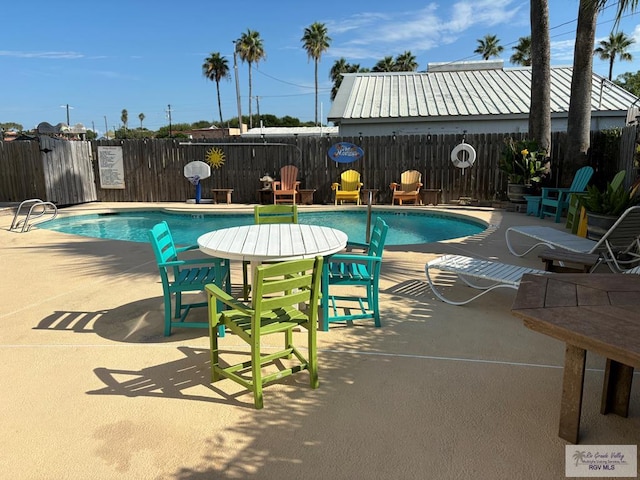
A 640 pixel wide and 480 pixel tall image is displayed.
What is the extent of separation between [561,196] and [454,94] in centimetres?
837

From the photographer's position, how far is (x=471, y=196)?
36.4 feet

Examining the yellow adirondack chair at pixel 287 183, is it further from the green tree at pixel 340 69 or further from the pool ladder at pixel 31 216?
the green tree at pixel 340 69

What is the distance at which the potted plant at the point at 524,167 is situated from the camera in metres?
9.04

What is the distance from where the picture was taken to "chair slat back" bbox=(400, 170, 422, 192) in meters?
11.0

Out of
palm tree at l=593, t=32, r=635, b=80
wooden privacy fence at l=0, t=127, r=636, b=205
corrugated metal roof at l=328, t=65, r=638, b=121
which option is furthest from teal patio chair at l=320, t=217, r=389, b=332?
palm tree at l=593, t=32, r=635, b=80

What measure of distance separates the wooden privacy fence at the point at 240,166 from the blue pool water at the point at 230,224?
1282mm

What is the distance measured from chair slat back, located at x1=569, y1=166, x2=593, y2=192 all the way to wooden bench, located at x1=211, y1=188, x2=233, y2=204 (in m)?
7.86

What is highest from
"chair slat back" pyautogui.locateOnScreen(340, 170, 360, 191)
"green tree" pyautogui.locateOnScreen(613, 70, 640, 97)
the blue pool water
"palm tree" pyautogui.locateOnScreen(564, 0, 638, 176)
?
"green tree" pyautogui.locateOnScreen(613, 70, 640, 97)

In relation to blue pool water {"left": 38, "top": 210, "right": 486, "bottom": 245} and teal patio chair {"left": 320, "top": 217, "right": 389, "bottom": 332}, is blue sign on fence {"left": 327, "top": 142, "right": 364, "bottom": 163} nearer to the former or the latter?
blue pool water {"left": 38, "top": 210, "right": 486, "bottom": 245}

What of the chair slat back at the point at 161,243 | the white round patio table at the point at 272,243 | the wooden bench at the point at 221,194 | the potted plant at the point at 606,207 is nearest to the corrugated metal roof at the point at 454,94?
the wooden bench at the point at 221,194

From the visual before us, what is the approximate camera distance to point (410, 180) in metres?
11.1

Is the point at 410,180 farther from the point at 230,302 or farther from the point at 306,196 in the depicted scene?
the point at 230,302

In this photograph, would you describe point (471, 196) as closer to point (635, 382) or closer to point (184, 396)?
point (635, 382)

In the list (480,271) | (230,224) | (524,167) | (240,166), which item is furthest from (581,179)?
(240,166)
